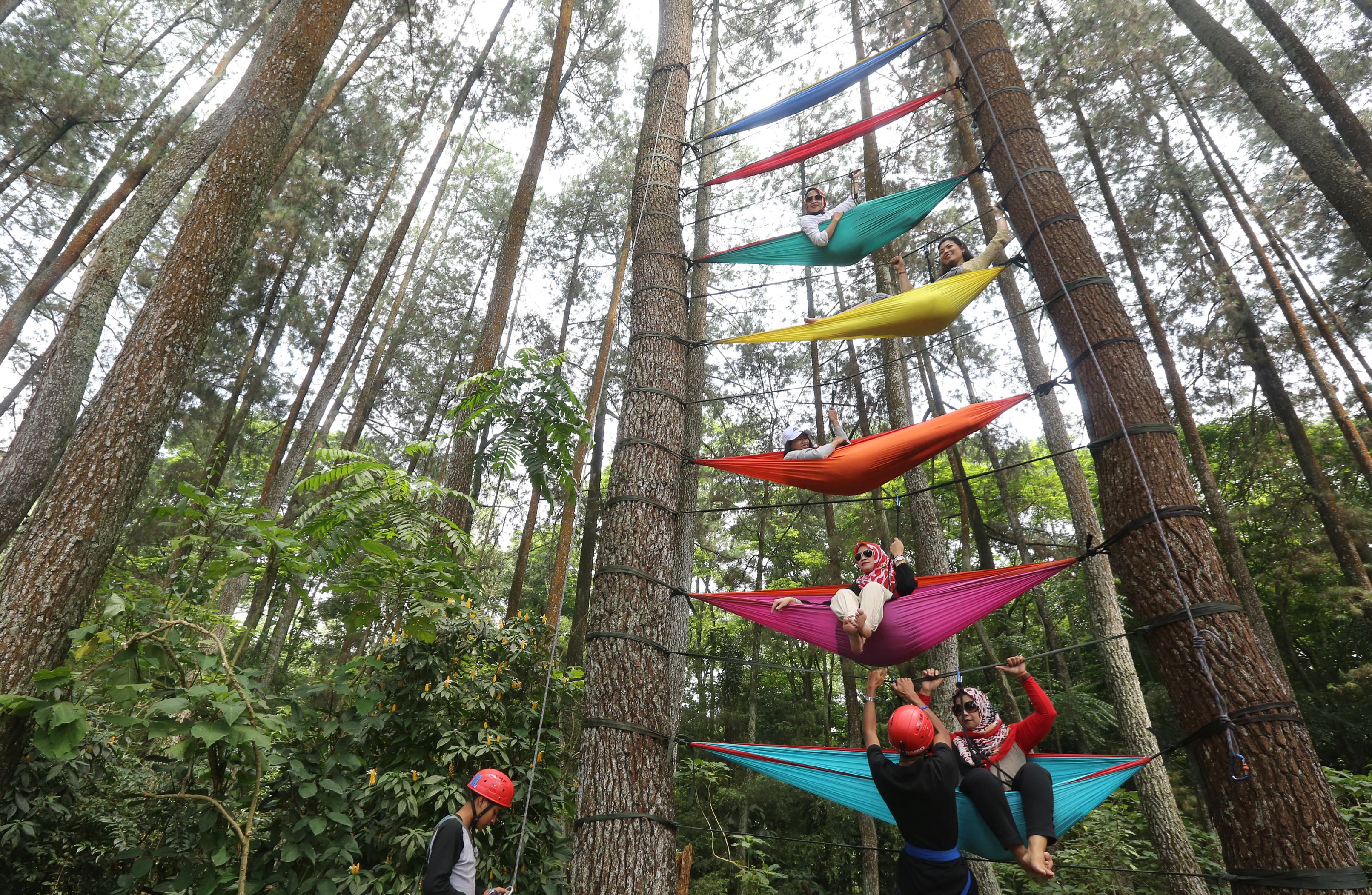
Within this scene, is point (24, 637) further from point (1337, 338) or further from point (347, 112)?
point (1337, 338)

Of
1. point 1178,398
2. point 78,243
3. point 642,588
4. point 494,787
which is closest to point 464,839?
point 494,787

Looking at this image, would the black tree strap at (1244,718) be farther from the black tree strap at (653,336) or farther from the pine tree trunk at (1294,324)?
the pine tree trunk at (1294,324)

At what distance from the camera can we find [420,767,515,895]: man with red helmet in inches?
84.6

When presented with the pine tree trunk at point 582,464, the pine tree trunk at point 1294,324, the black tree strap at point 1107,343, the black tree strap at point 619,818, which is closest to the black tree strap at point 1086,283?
the black tree strap at point 1107,343

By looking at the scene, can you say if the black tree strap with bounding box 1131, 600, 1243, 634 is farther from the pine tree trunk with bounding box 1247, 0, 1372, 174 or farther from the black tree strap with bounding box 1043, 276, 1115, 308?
the pine tree trunk with bounding box 1247, 0, 1372, 174

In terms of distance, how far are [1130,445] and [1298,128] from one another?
3209 millimetres

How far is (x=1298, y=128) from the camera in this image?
148 inches

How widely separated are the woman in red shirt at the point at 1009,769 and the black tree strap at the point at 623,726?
1006 millimetres

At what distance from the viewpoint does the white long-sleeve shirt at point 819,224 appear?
3166mm

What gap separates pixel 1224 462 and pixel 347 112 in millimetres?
13626

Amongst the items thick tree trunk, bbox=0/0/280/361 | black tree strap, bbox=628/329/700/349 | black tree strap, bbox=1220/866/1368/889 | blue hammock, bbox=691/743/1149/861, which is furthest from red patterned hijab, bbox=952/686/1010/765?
thick tree trunk, bbox=0/0/280/361

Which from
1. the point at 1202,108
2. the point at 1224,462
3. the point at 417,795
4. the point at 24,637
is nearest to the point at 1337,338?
the point at 1224,462

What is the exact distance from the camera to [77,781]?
253 cm

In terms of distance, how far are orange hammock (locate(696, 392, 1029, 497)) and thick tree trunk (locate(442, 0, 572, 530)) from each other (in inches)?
85.5
